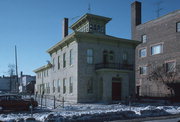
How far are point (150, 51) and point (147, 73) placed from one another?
443 centimetres

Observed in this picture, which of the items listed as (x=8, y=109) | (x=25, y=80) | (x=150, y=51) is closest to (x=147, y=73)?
(x=150, y=51)

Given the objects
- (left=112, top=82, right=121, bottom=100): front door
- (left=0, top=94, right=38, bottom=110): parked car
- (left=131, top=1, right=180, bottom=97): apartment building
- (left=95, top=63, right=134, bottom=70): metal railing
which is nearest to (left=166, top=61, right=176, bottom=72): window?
(left=131, top=1, right=180, bottom=97): apartment building

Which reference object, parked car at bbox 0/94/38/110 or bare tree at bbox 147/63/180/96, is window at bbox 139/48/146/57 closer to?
bare tree at bbox 147/63/180/96

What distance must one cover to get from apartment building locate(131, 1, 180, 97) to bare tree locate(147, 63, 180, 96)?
0.60m

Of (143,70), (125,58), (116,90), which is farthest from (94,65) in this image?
(143,70)

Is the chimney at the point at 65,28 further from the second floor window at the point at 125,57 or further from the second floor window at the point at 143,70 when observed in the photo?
the second floor window at the point at 143,70

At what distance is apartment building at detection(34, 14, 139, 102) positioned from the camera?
27464 mm

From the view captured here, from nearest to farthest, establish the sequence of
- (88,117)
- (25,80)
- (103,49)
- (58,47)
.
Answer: (88,117) → (103,49) → (58,47) → (25,80)

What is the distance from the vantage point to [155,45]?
134 ft

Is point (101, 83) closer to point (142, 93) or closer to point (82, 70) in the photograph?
point (82, 70)

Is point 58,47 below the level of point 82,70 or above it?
above

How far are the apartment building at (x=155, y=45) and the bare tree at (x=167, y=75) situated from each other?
23.7 inches

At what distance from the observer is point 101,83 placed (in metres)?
28.5

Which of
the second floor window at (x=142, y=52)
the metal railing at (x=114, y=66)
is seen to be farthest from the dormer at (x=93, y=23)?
the second floor window at (x=142, y=52)
